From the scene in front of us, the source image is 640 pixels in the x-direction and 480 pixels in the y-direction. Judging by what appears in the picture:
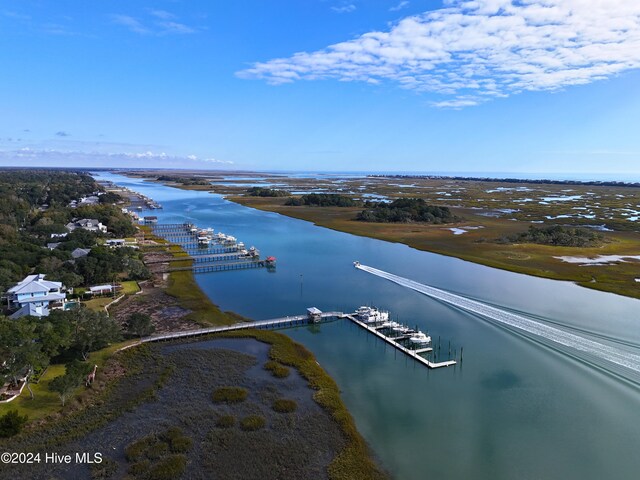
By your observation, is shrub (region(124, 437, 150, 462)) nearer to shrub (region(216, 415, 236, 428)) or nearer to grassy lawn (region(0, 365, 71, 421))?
shrub (region(216, 415, 236, 428))

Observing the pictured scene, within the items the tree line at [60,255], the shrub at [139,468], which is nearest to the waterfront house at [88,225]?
the tree line at [60,255]

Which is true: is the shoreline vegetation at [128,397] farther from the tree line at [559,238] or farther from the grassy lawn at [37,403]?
the tree line at [559,238]

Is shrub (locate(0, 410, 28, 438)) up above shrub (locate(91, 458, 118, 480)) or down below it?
above

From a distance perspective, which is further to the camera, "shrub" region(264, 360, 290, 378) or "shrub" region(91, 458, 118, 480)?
"shrub" region(264, 360, 290, 378)

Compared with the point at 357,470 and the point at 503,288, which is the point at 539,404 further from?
the point at 503,288

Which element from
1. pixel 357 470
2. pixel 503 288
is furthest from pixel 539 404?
pixel 503 288

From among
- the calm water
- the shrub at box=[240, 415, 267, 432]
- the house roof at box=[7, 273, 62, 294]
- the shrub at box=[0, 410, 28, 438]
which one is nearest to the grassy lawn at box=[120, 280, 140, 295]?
the house roof at box=[7, 273, 62, 294]
